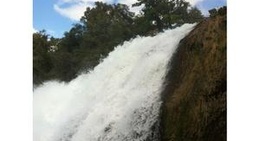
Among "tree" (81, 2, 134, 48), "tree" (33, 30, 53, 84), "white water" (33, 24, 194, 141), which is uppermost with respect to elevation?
"tree" (81, 2, 134, 48)

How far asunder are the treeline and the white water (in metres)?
0.05

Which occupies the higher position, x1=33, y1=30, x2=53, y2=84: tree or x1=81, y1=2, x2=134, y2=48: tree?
x1=81, y1=2, x2=134, y2=48: tree

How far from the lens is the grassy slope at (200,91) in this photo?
3.09m

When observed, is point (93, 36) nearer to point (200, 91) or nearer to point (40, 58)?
point (40, 58)

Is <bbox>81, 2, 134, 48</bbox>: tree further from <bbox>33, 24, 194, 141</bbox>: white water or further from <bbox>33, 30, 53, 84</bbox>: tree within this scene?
<bbox>33, 30, 53, 84</bbox>: tree

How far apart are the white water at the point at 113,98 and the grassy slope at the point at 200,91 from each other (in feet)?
0.23

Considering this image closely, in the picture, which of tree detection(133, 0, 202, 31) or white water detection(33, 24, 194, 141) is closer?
tree detection(133, 0, 202, 31)

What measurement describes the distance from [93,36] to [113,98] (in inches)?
12.7

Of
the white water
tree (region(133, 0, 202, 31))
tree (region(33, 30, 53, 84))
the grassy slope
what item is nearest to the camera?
the grassy slope

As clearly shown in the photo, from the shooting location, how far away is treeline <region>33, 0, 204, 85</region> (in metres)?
3.25

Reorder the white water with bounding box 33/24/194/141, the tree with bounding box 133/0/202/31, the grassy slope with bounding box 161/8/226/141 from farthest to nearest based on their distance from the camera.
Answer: the white water with bounding box 33/24/194/141
the tree with bounding box 133/0/202/31
the grassy slope with bounding box 161/8/226/141

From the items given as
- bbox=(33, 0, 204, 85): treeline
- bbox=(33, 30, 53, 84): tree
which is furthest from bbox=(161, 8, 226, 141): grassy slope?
bbox=(33, 30, 53, 84): tree
